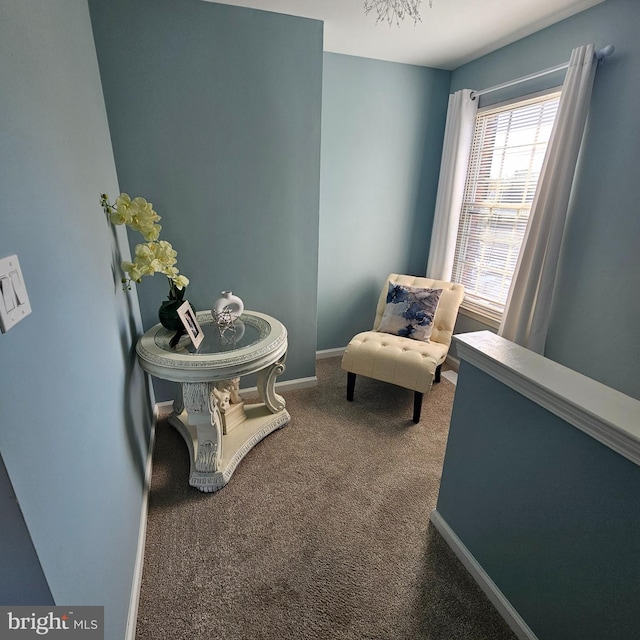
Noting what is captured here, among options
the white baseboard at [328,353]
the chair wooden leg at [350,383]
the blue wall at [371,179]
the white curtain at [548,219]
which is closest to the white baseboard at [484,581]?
the chair wooden leg at [350,383]

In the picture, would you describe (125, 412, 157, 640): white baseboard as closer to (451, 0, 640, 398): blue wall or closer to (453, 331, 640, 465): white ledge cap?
(453, 331, 640, 465): white ledge cap

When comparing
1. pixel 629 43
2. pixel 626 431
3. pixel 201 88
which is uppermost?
pixel 629 43

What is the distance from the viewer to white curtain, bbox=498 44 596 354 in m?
Answer: 1.86

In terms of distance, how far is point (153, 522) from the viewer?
1541 millimetres

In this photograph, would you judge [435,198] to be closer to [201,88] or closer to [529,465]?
[201,88]

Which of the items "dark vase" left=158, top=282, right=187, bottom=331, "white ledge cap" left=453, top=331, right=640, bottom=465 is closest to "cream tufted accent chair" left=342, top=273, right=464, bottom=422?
"white ledge cap" left=453, top=331, right=640, bottom=465

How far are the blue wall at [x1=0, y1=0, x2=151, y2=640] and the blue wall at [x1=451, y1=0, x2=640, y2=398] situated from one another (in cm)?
245

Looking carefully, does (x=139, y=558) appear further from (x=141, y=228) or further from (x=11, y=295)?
(x=141, y=228)

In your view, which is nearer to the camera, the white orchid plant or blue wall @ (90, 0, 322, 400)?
the white orchid plant

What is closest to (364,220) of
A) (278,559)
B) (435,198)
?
(435,198)

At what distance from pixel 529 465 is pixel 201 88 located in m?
2.30

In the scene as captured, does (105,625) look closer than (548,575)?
Yes

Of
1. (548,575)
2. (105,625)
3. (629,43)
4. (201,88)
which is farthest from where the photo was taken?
(201,88)

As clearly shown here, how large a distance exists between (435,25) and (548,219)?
135 centimetres
